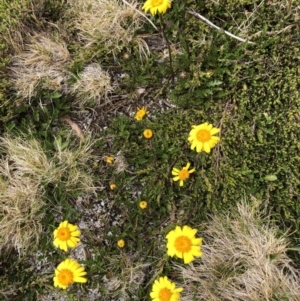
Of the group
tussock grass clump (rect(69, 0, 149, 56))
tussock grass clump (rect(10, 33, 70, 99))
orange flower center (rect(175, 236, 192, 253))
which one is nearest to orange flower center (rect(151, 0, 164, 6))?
tussock grass clump (rect(69, 0, 149, 56))

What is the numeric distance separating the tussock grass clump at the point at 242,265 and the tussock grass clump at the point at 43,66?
1482mm

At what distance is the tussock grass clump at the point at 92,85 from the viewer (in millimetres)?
3166

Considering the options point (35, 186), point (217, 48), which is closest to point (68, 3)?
point (217, 48)

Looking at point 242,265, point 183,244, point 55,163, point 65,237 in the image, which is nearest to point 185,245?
point 183,244

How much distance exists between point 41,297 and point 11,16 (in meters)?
1.99

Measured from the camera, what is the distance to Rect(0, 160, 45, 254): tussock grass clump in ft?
9.82

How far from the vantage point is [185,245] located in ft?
8.04

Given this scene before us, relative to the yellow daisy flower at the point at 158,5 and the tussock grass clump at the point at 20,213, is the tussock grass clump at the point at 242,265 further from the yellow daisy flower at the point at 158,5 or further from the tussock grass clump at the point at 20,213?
the yellow daisy flower at the point at 158,5

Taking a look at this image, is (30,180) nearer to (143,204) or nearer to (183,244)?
(143,204)

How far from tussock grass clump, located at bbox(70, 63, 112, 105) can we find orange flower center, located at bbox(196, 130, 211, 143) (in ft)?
2.99

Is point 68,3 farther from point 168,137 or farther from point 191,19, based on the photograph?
point 168,137

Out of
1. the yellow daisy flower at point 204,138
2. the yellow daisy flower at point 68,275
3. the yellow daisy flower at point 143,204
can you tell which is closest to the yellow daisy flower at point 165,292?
the yellow daisy flower at point 68,275

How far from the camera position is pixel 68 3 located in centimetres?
339

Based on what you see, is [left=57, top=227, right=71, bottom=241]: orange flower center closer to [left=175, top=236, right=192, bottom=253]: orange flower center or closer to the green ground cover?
the green ground cover
